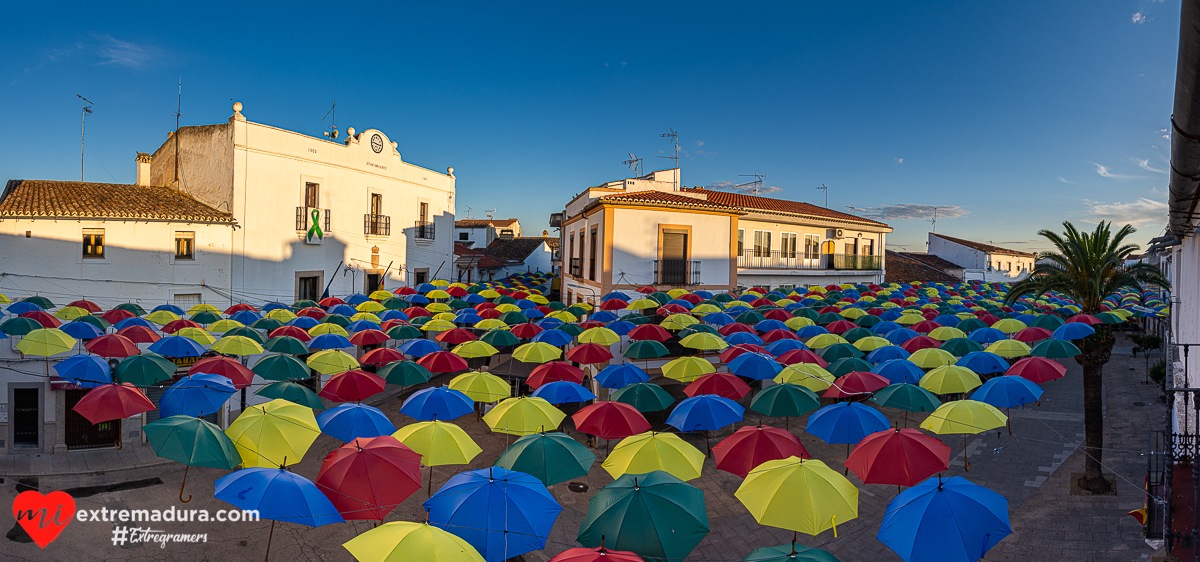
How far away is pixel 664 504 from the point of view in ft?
20.8

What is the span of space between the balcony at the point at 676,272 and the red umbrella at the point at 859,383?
11078mm

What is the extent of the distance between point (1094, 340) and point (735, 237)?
1325 cm

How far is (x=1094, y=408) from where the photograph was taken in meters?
11.9

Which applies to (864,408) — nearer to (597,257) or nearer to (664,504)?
(664,504)

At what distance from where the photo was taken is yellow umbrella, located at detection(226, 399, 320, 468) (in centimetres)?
859

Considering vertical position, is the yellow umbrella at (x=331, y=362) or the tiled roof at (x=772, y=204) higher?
the tiled roof at (x=772, y=204)

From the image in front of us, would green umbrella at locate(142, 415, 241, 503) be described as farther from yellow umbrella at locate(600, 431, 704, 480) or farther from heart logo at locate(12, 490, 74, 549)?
yellow umbrella at locate(600, 431, 704, 480)

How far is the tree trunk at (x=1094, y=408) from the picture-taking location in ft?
36.7

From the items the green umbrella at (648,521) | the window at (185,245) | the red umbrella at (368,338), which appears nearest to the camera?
the green umbrella at (648,521)

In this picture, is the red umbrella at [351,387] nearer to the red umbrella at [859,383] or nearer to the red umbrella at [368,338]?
the red umbrella at [368,338]

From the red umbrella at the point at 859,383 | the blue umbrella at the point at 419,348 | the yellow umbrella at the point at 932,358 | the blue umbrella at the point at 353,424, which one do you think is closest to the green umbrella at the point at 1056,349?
the yellow umbrella at the point at 932,358

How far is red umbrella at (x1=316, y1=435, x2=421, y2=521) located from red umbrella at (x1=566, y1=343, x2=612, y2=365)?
7652mm

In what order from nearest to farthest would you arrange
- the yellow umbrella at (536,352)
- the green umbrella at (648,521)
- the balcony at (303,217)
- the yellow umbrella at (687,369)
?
1. the green umbrella at (648,521)
2. the yellow umbrella at (687,369)
3. the yellow umbrella at (536,352)
4. the balcony at (303,217)

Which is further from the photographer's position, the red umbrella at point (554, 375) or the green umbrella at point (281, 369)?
the red umbrella at point (554, 375)
